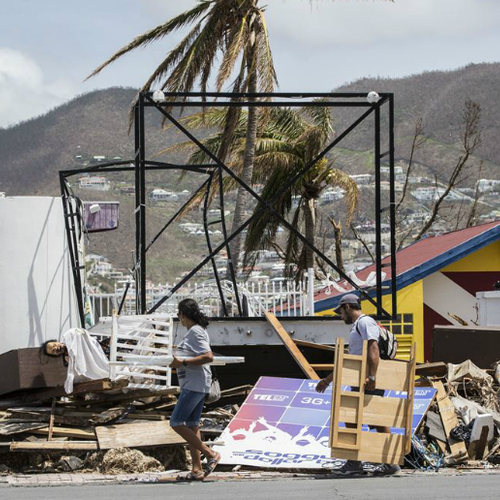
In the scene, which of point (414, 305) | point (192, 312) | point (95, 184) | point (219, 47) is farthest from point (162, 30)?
point (95, 184)

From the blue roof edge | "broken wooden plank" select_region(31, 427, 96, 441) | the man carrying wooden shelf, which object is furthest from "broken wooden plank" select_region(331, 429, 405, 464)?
the blue roof edge

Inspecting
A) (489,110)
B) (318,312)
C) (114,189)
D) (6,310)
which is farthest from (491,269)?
(489,110)

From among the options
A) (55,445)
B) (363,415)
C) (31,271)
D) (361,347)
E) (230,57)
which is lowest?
(55,445)

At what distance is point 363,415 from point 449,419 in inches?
78.1

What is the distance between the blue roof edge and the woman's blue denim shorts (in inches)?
623

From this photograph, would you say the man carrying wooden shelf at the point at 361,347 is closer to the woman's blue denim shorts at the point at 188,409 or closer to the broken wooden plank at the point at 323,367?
the woman's blue denim shorts at the point at 188,409

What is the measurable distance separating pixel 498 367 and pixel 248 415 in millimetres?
3743

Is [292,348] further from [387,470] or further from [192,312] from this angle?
[192,312]

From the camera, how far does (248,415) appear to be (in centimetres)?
1222

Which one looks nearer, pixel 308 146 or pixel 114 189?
pixel 308 146

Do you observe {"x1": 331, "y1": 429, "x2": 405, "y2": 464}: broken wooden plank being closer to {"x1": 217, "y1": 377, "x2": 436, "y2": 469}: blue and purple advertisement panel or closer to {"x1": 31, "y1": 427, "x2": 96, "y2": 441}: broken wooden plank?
{"x1": 217, "y1": 377, "x2": 436, "y2": 469}: blue and purple advertisement panel

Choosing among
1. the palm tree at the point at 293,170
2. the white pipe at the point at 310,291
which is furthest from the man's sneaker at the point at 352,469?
the palm tree at the point at 293,170

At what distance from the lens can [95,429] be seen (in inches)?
449

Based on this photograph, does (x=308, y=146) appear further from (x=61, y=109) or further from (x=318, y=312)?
(x=61, y=109)
